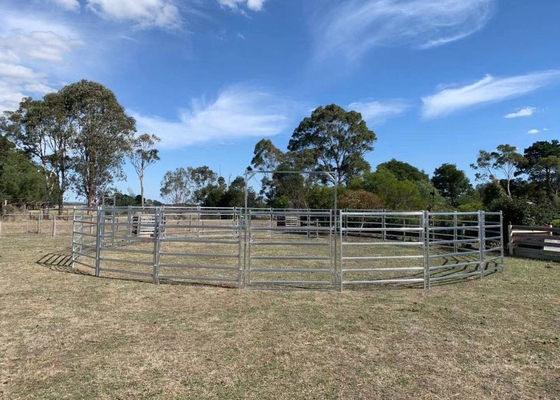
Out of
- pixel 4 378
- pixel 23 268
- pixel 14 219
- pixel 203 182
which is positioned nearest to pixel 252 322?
pixel 4 378

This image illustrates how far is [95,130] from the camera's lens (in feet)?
107

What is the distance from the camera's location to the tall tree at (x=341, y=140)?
3681 cm

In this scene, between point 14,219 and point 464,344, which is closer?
point 464,344

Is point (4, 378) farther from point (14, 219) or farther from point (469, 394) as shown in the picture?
point (14, 219)

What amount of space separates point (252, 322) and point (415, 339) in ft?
6.49

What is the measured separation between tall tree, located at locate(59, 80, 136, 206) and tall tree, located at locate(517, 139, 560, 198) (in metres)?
41.7

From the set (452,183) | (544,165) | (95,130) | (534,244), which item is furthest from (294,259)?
(452,183)

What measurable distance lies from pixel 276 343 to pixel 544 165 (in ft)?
157

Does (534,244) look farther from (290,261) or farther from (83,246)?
(83,246)

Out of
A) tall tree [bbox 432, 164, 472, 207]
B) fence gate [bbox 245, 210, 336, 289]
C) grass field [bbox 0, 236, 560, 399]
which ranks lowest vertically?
grass field [bbox 0, 236, 560, 399]

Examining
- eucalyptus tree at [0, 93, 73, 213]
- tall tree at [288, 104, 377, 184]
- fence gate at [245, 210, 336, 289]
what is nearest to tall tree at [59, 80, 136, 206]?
eucalyptus tree at [0, 93, 73, 213]

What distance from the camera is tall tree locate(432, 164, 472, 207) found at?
55.2 metres

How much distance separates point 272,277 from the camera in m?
8.20

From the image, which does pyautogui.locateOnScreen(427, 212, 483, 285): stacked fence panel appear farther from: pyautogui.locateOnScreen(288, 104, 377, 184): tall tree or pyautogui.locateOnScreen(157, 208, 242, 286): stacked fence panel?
pyautogui.locateOnScreen(288, 104, 377, 184): tall tree
